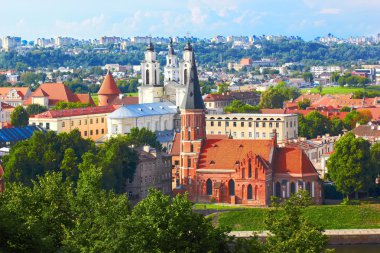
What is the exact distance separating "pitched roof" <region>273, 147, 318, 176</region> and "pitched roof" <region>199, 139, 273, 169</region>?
749 mm

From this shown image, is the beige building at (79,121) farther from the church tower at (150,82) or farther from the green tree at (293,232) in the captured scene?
the green tree at (293,232)

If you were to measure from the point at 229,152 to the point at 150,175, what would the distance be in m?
5.29

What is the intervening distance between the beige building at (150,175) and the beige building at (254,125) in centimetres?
1788

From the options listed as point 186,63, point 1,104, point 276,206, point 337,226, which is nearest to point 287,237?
point 276,206

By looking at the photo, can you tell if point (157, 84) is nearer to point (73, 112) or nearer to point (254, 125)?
point (73, 112)

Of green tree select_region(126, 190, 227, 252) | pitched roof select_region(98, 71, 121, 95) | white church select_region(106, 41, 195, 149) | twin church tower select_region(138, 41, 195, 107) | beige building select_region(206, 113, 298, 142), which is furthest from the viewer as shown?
pitched roof select_region(98, 71, 121, 95)

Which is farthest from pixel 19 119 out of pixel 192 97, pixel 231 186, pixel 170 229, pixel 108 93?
pixel 170 229

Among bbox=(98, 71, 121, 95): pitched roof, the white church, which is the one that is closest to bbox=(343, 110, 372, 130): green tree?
the white church

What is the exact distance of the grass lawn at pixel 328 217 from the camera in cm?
5650

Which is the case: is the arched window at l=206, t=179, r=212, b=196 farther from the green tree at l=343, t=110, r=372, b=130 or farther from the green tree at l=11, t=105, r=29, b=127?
the green tree at l=343, t=110, r=372, b=130

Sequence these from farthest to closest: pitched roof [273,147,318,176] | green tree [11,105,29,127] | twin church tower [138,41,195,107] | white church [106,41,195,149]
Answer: twin church tower [138,41,195,107] → green tree [11,105,29,127] → white church [106,41,195,149] → pitched roof [273,147,318,176]

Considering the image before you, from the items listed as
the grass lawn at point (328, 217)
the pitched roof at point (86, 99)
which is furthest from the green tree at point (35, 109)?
the grass lawn at point (328, 217)

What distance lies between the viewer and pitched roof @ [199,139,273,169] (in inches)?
2499

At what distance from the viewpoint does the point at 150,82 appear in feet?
309
